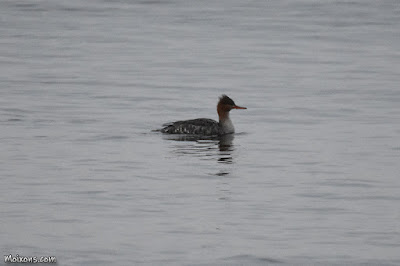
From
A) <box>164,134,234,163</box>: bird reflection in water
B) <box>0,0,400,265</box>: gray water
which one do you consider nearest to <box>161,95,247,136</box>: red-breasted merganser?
<box>164,134,234,163</box>: bird reflection in water

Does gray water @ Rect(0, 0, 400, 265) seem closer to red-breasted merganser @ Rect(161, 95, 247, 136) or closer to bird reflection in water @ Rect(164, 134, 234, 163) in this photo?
bird reflection in water @ Rect(164, 134, 234, 163)

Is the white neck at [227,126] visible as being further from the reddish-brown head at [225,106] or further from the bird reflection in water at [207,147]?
the reddish-brown head at [225,106]

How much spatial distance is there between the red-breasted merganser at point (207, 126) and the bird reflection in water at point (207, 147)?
5.2 inches

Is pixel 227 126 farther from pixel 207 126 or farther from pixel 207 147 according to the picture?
pixel 207 147

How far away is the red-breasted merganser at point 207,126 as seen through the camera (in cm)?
1906

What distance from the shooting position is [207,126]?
19359 mm

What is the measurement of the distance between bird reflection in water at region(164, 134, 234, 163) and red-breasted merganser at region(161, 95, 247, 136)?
0.13 metres

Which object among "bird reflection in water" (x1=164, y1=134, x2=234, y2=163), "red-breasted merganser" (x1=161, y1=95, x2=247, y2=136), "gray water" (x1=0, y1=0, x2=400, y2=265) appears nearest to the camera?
"gray water" (x1=0, y1=0, x2=400, y2=265)

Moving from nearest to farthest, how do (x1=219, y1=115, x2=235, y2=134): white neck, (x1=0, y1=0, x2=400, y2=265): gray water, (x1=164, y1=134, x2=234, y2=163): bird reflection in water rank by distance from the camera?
(x1=0, y1=0, x2=400, y2=265): gray water → (x1=164, y1=134, x2=234, y2=163): bird reflection in water → (x1=219, y1=115, x2=235, y2=134): white neck

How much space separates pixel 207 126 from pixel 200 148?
1.56m

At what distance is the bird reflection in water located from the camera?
16875 millimetres

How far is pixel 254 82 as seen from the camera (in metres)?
27.2

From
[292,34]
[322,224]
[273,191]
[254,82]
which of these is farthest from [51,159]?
[292,34]

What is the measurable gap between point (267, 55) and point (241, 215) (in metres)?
21.3
